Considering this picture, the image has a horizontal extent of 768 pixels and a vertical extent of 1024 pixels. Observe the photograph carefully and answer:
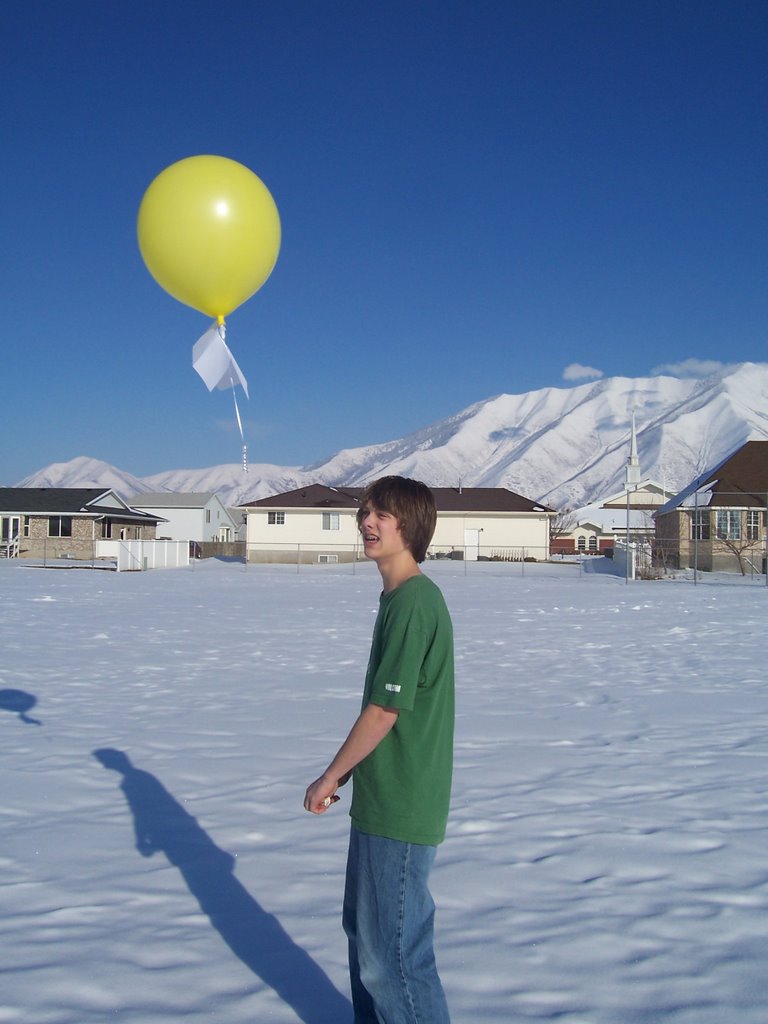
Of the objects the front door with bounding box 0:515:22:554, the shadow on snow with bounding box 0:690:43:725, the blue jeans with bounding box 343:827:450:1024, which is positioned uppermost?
the front door with bounding box 0:515:22:554

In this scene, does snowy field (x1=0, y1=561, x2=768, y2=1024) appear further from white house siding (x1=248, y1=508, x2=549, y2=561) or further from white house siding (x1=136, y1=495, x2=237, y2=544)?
white house siding (x1=136, y1=495, x2=237, y2=544)

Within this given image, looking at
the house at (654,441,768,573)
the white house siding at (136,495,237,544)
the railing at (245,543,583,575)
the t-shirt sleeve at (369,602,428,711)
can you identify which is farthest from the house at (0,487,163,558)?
the t-shirt sleeve at (369,602,428,711)

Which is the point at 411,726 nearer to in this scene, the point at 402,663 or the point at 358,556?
the point at 402,663

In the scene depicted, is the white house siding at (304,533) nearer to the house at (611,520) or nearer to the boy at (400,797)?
the house at (611,520)

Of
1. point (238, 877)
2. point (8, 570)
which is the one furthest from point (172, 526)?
point (238, 877)

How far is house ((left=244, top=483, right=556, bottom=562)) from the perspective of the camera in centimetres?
4512

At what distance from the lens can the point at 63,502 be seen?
45688mm

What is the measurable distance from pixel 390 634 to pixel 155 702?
6080 mm

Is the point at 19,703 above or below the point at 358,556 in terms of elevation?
below

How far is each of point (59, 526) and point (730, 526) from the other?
31889 millimetres

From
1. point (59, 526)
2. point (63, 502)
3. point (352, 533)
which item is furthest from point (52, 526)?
point (352, 533)

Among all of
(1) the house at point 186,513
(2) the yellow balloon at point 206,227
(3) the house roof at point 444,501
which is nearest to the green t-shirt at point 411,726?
(2) the yellow balloon at point 206,227

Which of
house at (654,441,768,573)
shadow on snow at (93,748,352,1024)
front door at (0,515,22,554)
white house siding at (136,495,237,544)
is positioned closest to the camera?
shadow on snow at (93,748,352,1024)

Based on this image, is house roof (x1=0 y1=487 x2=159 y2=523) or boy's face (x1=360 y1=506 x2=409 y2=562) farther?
house roof (x1=0 y1=487 x2=159 y2=523)
